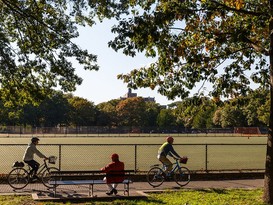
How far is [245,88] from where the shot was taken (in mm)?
14281

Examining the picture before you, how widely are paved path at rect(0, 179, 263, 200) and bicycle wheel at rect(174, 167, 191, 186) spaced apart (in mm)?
171

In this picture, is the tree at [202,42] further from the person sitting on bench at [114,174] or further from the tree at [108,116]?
the tree at [108,116]

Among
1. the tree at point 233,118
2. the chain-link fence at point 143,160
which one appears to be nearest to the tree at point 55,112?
the tree at point 233,118

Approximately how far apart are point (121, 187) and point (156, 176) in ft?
4.76

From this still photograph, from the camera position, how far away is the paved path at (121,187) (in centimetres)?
1243

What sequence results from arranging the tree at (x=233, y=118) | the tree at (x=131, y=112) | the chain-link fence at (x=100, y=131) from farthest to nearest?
the tree at (x=131, y=112) < the tree at (x=233, y=118) < the chain-link fence at (x=100, y=131)

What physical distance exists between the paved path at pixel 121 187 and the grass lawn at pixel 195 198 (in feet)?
1.58

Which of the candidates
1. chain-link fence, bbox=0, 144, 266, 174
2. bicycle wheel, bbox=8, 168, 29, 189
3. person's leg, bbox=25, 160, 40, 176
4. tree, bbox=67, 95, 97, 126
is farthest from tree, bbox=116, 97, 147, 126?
bicycle wheel, bbox=8, 168, 29, 189

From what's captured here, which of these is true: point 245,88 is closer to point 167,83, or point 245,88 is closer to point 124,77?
point 167,83

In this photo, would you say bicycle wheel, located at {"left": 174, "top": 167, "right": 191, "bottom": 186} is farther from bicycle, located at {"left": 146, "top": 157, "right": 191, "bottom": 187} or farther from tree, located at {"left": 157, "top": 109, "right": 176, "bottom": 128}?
tree, located at {"left": 157, "top": 109, "right": 176, "bottom": 128}

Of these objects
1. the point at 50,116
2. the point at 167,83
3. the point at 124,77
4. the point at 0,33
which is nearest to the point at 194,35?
the point at 167,83

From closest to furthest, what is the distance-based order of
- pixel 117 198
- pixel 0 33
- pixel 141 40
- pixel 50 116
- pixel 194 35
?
pixel 141 40 → pixel 117 198 → pixel 194 35 → pixel 0 33 → pixel 50 116

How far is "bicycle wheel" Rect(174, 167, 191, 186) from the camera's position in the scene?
15.0m

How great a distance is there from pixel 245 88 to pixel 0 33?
829cm
